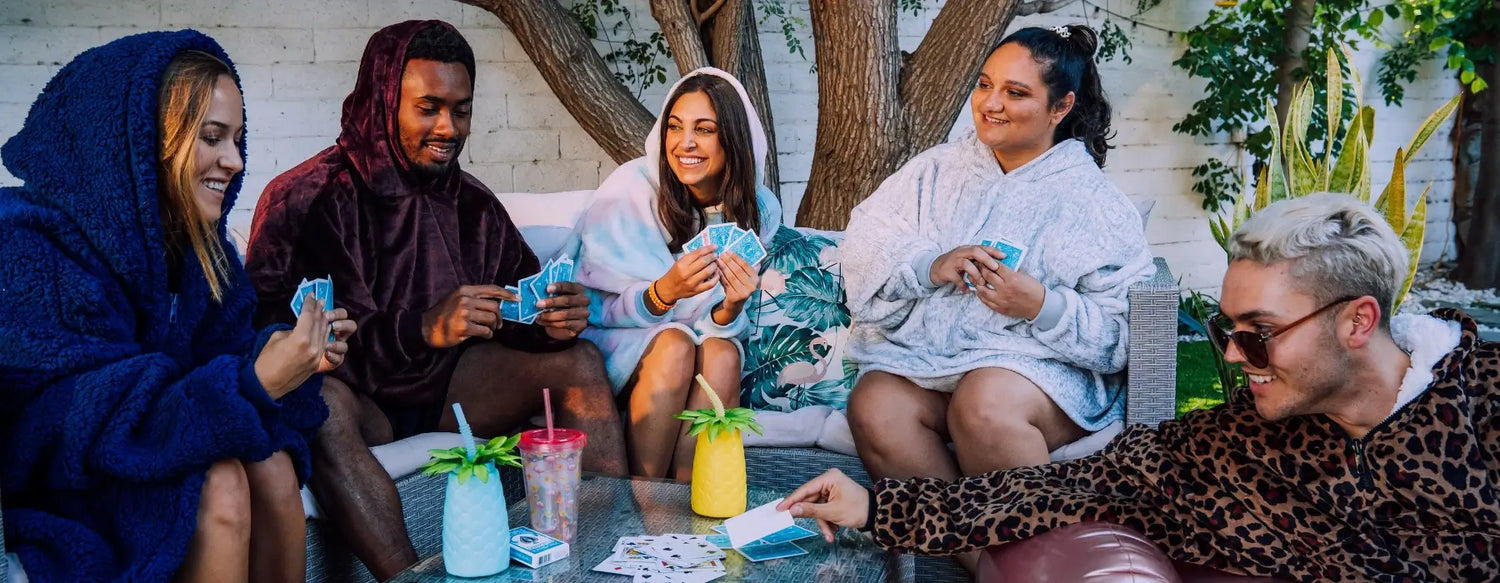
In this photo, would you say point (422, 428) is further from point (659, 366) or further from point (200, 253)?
point (200, 253)

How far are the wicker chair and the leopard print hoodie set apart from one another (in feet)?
1.97

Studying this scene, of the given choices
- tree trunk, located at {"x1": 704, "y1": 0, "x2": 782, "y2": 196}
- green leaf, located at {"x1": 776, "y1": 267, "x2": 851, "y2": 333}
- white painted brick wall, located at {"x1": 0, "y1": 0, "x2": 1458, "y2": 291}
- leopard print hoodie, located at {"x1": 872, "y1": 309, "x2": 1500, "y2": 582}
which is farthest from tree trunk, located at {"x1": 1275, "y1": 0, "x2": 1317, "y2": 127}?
leopard print hoodie, located at {"x1": 872, "y1": 309, "x2": 1500, "y2": 582}

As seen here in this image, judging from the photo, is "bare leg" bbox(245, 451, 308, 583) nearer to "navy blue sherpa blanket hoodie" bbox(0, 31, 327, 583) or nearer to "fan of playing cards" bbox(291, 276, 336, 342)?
"navy blue sherpa blanket hoodie" bbox(0, 31, 327, 583)

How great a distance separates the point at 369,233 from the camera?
8.55 feet

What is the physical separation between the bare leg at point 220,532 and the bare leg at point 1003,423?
4.63 ft

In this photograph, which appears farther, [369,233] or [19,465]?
[369,233]

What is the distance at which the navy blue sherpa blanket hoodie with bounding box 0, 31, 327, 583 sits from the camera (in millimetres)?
1743

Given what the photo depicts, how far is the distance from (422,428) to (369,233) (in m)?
0.46

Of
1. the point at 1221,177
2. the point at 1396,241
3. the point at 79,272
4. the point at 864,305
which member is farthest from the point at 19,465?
the point at 1221,177

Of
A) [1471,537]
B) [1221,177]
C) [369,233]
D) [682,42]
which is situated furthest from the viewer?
[1221,177]

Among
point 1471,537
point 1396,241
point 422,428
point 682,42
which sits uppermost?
point 682,42

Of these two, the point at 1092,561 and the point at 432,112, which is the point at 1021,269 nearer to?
the point at 1092,561

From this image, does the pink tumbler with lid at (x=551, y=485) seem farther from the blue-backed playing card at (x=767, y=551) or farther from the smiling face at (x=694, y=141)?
the smiling face at (x=694, y=141)

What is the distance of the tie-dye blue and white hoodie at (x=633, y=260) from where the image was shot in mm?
2834
